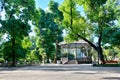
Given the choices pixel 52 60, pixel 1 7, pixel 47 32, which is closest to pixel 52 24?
pixel 47 32

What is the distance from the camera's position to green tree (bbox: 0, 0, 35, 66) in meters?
40.6

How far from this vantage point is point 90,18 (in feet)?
148

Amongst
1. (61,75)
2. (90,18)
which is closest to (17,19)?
(90,18)

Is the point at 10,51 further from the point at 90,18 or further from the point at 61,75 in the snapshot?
the point at 61,75

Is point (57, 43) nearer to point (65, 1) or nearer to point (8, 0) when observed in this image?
point (65, 1)

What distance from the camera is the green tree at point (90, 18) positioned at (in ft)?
143

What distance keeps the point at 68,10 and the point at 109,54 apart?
1796 inches

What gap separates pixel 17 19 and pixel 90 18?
10.1 m

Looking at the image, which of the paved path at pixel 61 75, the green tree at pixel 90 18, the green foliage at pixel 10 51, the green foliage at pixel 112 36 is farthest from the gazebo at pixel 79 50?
the paved path at pixel 61 75

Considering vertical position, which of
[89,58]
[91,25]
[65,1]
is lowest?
[89,58]

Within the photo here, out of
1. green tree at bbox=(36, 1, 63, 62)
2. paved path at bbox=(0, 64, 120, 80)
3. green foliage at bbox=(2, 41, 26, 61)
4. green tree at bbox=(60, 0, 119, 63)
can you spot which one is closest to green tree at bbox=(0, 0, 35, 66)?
green foliage at bbox=(2, 41, 26, 61)

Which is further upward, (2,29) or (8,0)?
(8,0)

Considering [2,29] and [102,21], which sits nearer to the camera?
[2,29]

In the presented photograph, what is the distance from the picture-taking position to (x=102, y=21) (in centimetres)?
4394
